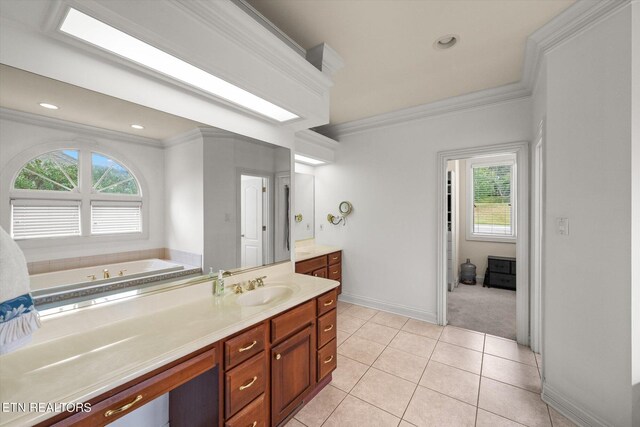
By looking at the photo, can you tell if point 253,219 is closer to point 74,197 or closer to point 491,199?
point 74,197

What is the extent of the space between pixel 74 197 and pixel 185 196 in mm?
524

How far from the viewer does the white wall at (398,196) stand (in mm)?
2881

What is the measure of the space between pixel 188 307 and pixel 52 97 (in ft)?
4.00

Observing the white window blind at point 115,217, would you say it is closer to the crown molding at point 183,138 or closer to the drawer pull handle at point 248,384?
the crown molding at point 183,138

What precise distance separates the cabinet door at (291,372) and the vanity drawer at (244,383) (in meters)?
0.10

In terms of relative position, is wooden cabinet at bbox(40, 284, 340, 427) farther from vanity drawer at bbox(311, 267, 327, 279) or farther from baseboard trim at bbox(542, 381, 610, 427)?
baseboard trim at bbox(542, 381, 610, 427)

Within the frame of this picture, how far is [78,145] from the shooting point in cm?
122

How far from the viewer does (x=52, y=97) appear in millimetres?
1132

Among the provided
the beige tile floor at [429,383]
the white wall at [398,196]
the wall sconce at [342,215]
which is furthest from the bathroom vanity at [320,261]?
the beige tile floor at [429,383]

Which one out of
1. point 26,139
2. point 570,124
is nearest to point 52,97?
point 26,139

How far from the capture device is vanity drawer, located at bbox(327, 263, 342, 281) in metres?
3.63

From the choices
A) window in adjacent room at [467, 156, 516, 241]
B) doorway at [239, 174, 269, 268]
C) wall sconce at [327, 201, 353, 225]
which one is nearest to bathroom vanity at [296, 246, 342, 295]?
wall sconce at [327, 201, 353, 225]

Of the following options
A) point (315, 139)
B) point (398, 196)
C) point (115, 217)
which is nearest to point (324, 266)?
point (398, 196)

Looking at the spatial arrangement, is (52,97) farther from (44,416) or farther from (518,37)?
(518,37)
